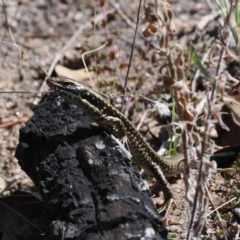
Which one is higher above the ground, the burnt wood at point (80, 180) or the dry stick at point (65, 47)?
the burnt wood at point (80, 180)

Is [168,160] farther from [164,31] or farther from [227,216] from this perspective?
[164,31]

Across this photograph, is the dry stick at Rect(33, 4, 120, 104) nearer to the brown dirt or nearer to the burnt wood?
the brown dirt

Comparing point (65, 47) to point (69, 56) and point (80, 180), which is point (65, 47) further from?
point (80, 180)

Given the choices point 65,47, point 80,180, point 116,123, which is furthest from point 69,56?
point 80,180

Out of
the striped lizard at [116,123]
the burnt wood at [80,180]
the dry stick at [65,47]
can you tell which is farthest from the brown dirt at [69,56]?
the burnt wood at [80,180]

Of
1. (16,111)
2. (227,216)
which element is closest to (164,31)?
(227,216)

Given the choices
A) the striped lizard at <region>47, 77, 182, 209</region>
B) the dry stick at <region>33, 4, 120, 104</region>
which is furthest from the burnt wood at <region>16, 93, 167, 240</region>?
the dry stick at <region>33, 4, 120, 104</region>

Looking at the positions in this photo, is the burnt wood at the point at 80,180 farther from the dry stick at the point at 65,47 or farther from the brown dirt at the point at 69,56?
the dry stick at the point at 65,47

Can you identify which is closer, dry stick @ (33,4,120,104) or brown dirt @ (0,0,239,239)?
brown dirt @ (0,0,239,239)
